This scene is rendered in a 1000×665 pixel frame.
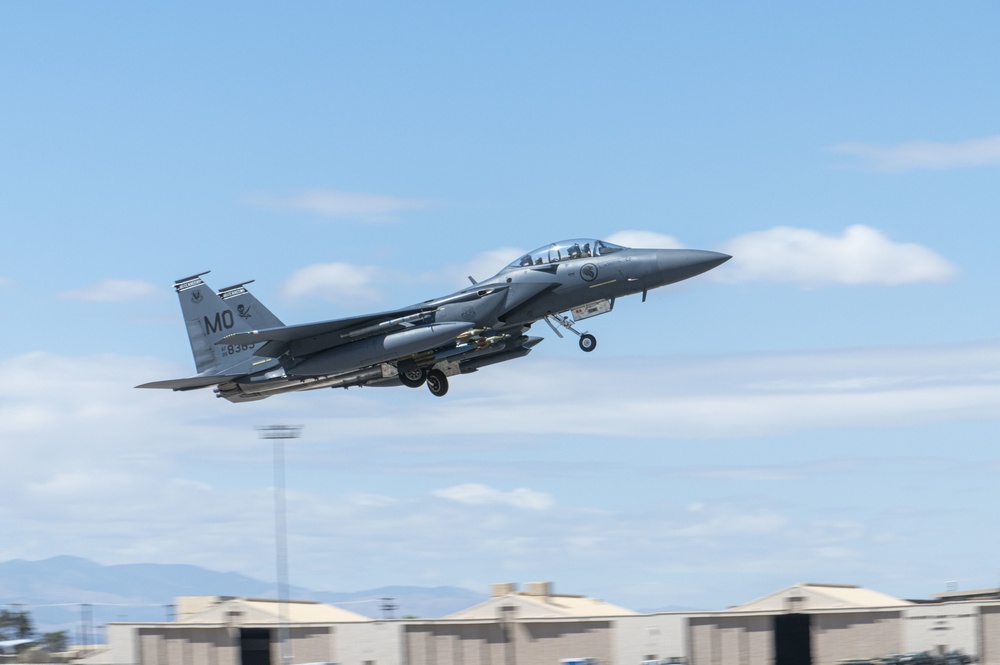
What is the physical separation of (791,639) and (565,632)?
294 inches

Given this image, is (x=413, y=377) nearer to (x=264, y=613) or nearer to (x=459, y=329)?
(x=459, y=329)

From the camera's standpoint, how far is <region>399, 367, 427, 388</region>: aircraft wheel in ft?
115

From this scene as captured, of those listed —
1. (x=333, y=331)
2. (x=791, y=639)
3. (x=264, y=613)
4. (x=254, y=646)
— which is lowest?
(x=254, y=646)

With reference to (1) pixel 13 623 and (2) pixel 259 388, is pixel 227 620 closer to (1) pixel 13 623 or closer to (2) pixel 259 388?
(2) pixel 259 388

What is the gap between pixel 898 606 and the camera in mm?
40188

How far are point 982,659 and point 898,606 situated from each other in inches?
125

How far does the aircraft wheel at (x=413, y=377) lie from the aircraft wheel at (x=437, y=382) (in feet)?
0.61

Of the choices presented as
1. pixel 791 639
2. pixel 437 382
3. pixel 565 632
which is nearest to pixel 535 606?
pixel 565 632

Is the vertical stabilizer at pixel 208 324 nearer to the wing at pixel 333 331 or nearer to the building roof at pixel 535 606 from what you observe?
the wing at pixel 333 331

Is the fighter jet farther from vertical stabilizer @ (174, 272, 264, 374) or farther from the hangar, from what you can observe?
the hangar

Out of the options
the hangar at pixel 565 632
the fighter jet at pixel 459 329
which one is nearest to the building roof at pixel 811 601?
the hangar at pixel 565 632

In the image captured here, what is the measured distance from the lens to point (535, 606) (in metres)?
44.6

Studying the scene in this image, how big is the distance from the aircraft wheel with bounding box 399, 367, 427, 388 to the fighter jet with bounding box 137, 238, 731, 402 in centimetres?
4

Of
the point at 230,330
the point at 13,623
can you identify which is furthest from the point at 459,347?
the point at 13,623
